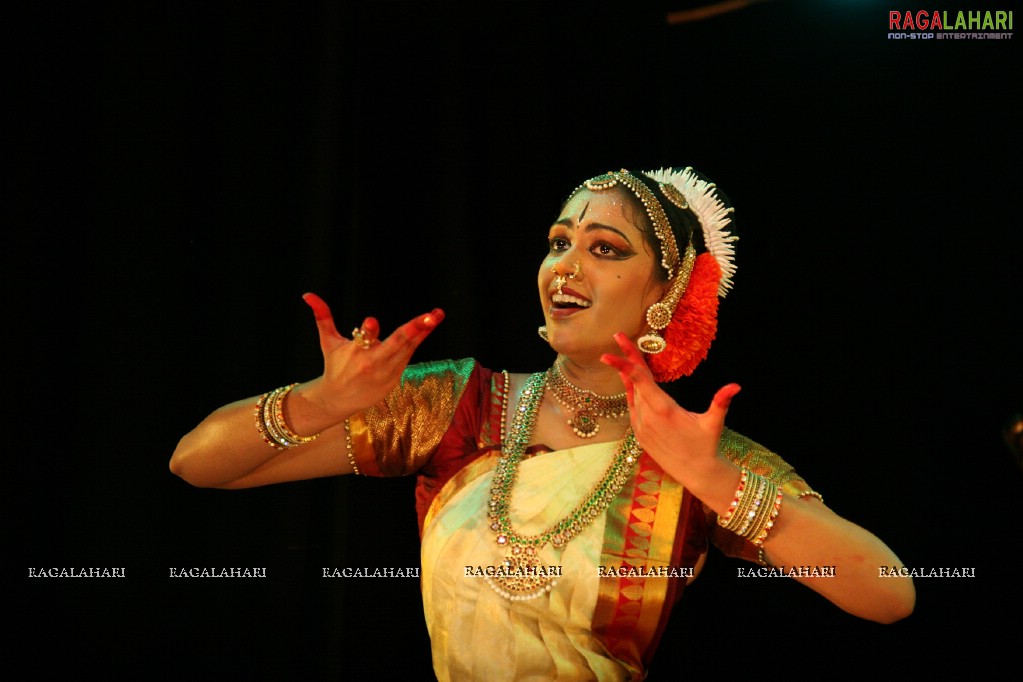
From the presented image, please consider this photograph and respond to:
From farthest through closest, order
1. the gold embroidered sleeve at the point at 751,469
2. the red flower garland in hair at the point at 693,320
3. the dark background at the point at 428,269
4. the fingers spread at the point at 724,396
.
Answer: the dark background at the point at 428,269
the red flower garland in hair at the point at 693,320
the gold embroidered sleeve at the point at 751,469
the fingers spread at the point at 724,396

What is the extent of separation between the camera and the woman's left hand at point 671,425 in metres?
1.58

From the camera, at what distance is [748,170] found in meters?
2.43

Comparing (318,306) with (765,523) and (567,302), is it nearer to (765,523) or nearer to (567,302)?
(567,302)

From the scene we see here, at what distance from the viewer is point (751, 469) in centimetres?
186

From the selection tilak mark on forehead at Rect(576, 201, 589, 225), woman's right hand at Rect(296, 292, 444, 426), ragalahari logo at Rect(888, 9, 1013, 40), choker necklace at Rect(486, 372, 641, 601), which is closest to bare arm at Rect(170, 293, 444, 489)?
woman's right hand at Rect(296, 292, 444, 426)

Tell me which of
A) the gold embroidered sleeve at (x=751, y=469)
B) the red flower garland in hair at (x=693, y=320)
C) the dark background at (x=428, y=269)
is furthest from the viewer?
the dark background at (x=428, y=269)

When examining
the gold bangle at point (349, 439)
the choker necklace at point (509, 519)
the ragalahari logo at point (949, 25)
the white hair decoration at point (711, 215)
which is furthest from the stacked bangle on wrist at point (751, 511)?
the ragalahari logo at point (949, 25)

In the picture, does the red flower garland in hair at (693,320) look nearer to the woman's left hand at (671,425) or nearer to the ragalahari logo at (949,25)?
the woman's left hand at (671,425)

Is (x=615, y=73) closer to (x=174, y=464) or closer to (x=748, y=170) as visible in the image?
(x=748, y=170)

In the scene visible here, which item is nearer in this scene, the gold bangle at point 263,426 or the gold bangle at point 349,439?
the gold bangle at point 263,426

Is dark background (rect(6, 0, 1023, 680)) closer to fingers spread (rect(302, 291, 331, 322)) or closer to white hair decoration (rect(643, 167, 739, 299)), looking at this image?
white hair decoration (rect(643, 167, 739, 299))

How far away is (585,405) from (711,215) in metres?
0.46

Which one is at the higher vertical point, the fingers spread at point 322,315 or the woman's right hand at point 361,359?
the fingers spread at point 322,315

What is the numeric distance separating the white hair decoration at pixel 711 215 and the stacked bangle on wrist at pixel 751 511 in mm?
498
